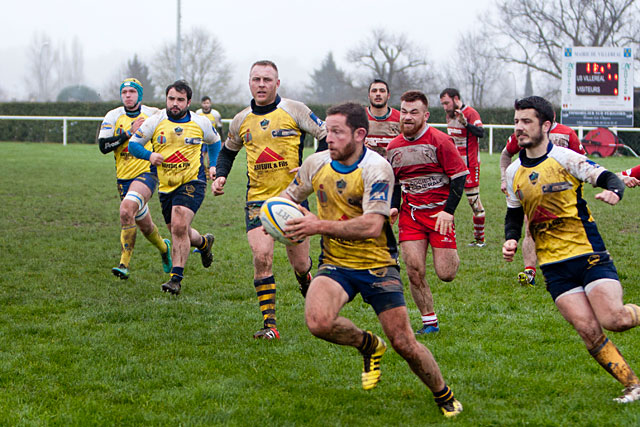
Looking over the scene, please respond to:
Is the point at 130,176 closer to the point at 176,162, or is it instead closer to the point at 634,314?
the point at 176,162

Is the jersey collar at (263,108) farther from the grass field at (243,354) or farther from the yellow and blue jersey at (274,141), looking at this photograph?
the grass field at (243,354)

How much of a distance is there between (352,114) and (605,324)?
2.17m

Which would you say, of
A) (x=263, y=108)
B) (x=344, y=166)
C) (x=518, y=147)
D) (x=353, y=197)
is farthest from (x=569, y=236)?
(x=518, y=147)

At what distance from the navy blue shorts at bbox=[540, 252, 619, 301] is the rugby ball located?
186cm

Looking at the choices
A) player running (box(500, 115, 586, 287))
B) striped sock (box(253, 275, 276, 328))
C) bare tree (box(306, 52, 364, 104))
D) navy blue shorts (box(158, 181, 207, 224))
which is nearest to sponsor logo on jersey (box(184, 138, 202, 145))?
navy blue shorts (box(158, 181, 207, 224))

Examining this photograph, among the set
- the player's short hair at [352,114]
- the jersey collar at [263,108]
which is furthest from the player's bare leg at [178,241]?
the player's short hair at [352,114]

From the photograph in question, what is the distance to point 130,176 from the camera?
977cm

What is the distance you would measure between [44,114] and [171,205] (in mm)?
33524

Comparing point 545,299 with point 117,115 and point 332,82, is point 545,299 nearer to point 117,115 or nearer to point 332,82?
point 117,115

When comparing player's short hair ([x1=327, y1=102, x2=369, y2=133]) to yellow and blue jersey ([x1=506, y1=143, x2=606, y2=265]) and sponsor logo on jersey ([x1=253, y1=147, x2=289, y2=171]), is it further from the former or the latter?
sponsor logo on jersey ([x1=253, y1=147, x2=289, y2=171])

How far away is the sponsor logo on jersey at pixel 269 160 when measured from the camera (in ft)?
23.0

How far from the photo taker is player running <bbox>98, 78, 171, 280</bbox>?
366 inches

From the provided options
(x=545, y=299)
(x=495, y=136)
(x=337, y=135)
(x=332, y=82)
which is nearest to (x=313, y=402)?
(x=337, y=135)

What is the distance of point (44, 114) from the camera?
39375mm
